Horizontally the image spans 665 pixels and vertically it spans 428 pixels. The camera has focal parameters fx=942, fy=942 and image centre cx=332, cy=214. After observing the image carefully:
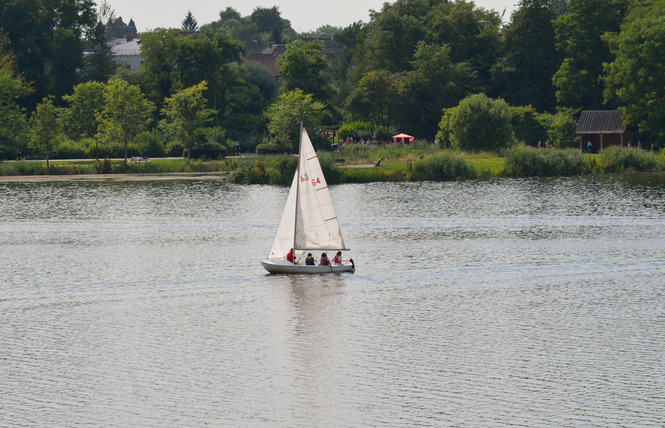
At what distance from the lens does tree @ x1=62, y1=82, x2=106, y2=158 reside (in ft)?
484

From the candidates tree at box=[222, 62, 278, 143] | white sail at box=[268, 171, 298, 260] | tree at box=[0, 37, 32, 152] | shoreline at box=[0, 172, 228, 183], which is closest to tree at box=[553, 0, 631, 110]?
tree at box=[222, 62, 278, 143]

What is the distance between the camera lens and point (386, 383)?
3484cm

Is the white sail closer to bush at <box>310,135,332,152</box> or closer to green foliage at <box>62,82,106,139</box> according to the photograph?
bush at <box>310,135,332,152</box>

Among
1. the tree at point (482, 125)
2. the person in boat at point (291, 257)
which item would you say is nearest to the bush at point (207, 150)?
the tree at point (482, 125)

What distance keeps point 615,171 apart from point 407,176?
86.3ft

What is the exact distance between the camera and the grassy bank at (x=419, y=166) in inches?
4368

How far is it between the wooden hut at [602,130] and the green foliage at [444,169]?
101 feet

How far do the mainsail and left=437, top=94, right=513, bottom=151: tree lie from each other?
7141 centimetres

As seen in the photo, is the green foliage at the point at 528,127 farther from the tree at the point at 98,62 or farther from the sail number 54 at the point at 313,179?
the sail number 54 at the point at 313,179

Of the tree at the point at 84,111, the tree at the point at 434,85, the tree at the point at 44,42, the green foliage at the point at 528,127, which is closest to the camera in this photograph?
the green foliage at the point at 528,127

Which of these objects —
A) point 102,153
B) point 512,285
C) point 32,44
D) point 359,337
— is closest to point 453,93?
point 102,153

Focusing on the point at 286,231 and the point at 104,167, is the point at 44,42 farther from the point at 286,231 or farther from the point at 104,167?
the point at 286,231

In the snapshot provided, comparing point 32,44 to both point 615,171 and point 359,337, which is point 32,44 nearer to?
point 615,171

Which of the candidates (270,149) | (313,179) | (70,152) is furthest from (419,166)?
(70,152)
